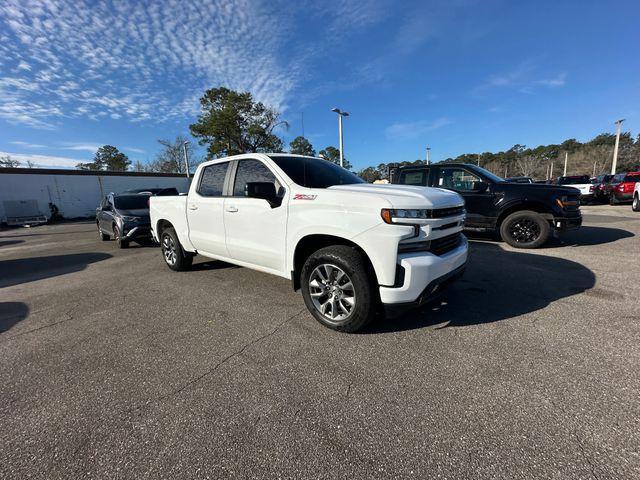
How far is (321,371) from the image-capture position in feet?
8.41

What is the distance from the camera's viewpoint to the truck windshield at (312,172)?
3.70m

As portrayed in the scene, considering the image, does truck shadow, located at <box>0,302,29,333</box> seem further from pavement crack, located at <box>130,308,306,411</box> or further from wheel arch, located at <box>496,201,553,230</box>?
wheel arch, located at <box>496,201,553,230</box>

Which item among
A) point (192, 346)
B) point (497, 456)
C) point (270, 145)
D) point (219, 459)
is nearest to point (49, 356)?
point (192, 346)

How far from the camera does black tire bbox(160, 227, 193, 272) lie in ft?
18.4

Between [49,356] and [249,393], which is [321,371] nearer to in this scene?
[249,393]

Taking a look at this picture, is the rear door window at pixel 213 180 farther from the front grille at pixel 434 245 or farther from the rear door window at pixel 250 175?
the front grille at pixel 434 245

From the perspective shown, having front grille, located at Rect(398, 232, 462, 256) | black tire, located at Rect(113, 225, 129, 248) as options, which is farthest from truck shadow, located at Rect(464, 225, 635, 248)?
black tire, located at Rect(113, 225, 129, 248)

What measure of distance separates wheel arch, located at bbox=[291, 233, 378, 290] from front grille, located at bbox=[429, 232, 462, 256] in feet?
2.11

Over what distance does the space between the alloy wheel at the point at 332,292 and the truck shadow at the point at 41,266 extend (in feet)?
20.2

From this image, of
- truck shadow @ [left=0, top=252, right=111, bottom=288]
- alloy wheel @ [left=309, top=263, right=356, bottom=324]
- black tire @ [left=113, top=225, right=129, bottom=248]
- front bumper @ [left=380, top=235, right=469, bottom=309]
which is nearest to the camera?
front bumper @ [left=380, top=235, right=469, bottom=309]

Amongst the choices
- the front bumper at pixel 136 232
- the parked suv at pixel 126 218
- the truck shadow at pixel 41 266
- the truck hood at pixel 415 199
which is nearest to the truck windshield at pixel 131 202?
the parked suv at pixel 126 218

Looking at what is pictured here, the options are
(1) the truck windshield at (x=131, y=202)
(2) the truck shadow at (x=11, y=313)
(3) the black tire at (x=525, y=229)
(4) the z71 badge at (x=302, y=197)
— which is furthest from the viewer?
(1) the truck windshield at (x=131, y=202)

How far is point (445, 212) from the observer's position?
120 inches

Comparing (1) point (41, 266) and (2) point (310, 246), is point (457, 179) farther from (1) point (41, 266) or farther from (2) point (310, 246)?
(1) point (41, 266)
